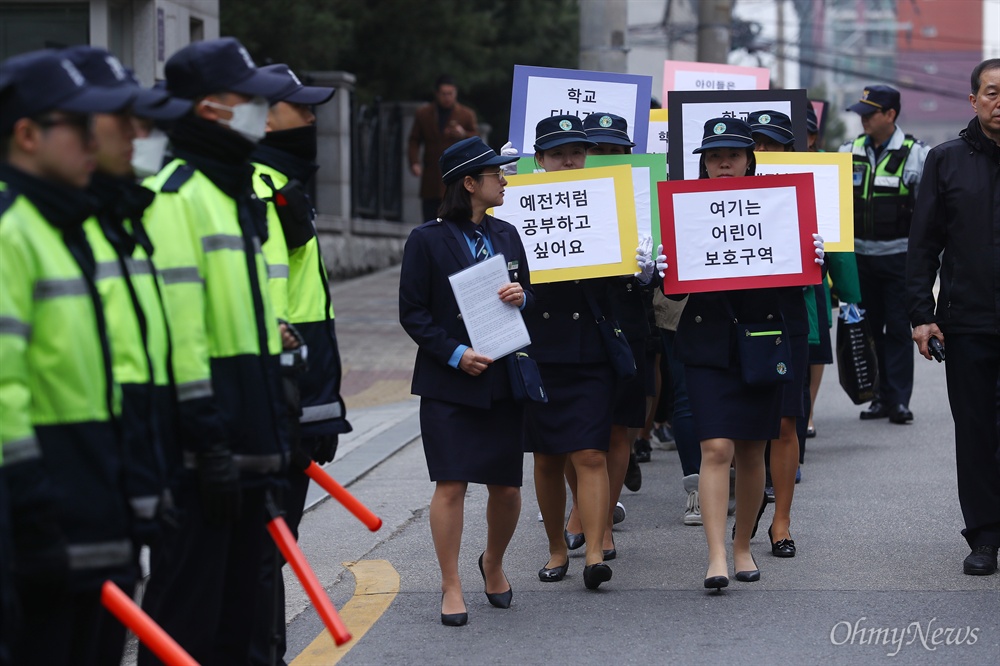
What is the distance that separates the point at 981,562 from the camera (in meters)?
6.46

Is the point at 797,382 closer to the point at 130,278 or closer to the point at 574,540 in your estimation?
the point at 574,540

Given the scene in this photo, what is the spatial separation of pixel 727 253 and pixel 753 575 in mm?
1364

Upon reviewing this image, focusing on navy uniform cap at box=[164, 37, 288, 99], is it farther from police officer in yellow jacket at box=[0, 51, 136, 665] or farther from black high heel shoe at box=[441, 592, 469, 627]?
black high heel shoe at box=[441, 592, 469, 627]

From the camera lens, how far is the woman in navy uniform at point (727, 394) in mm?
6402

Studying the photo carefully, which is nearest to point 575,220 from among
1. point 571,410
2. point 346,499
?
point 571,410

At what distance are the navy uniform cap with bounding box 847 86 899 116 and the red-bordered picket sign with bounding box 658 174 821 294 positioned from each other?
4.39 meters

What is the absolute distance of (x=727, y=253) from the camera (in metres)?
6.47

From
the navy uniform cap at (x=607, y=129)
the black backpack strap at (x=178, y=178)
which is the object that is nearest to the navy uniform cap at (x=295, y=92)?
the black backpack strap at (x=178, y=178)

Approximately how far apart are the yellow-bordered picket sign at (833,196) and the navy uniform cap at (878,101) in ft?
11.5

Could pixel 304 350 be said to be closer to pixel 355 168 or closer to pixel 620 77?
pixel 620 77

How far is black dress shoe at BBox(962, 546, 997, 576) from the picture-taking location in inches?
254

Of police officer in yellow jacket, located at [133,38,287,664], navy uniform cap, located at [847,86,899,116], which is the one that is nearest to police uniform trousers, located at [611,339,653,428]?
police officer in yellow jacket, located at [133,38,287,664]

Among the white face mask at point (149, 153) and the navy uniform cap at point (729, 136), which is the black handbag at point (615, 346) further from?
the white face mask at point (149, 153)

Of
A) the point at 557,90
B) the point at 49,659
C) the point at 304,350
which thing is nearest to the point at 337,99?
the point at 557,90
